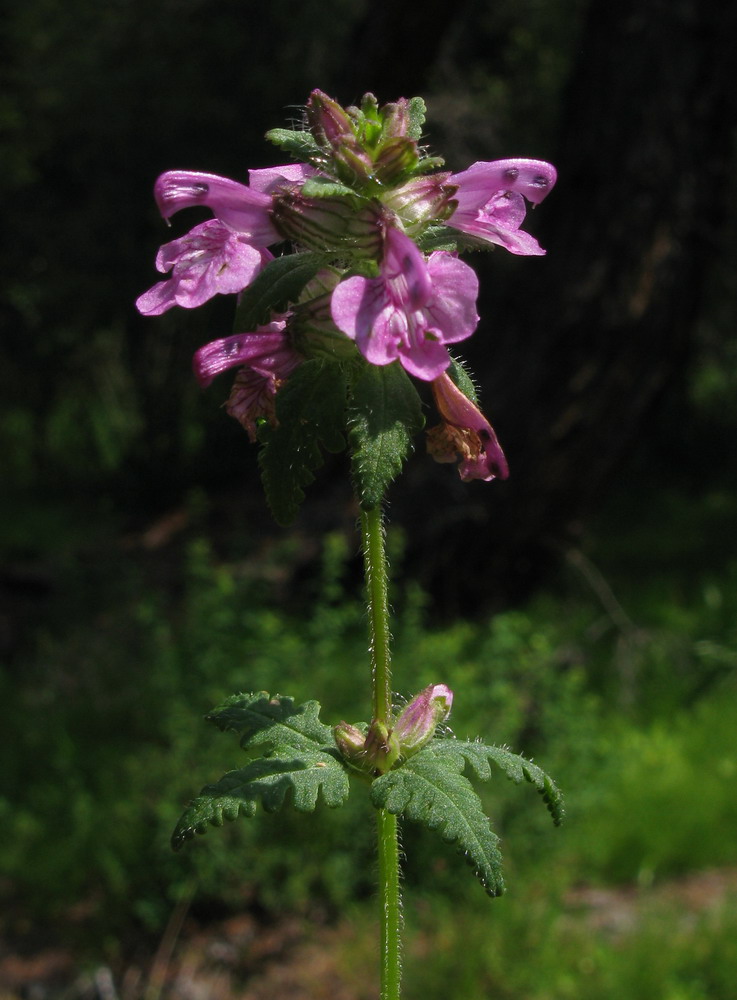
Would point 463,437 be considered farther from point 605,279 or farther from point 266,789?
point 605,279

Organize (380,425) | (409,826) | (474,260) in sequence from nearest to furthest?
(380,425), (409,826), (474,260)

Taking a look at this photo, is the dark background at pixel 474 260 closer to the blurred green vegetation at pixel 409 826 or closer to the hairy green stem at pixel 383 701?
the blurred green vegetation at pixel 409 826

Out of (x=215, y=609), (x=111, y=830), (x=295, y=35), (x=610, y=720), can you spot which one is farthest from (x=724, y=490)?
(x=111, y=830)

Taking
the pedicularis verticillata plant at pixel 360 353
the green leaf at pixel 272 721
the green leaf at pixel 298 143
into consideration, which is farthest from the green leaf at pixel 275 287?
the green leaf at pixel 272 721

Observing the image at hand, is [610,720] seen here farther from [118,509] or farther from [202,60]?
[202,60]

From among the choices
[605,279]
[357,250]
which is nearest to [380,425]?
[357,250]

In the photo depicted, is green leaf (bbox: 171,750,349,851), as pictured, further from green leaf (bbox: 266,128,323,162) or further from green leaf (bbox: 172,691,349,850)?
green leaf (bbox: 266,128,323,162)

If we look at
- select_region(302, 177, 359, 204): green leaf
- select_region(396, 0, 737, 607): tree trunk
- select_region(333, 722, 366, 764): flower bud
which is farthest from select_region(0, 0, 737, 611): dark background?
select_region(302, 177, 359, 204): green leaf

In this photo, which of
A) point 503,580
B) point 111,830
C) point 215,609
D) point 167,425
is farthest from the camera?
point 167,425
